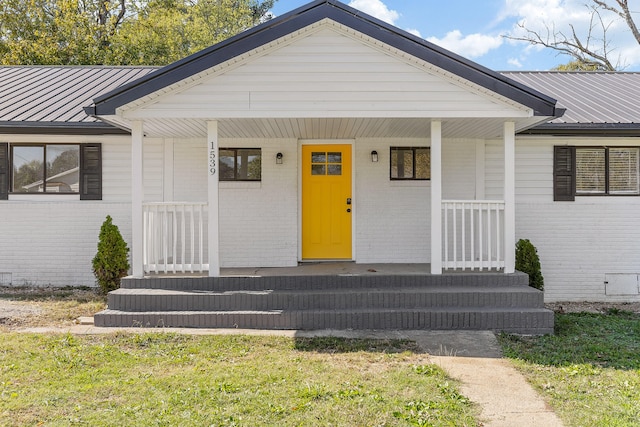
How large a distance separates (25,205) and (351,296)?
5.73 m

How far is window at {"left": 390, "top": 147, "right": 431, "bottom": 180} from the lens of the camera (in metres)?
7.93

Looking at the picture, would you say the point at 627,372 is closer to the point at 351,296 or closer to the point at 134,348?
the point at 351,296

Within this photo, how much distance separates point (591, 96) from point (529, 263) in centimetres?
400

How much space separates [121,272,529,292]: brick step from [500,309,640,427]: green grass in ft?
3.06

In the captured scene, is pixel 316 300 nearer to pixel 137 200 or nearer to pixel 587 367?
pixel 137 200

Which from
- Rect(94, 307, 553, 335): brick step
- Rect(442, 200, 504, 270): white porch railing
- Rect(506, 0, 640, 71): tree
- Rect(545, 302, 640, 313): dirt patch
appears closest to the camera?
Rect(94, 307, 553, 335): brick step

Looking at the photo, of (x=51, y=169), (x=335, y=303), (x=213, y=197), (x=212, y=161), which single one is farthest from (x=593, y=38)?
(x=51, y=169)

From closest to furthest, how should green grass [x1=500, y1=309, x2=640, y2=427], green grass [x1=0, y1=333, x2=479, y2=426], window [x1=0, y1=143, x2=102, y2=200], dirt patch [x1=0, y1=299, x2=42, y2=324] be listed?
green grass [x1=0, y1=333, x2=479, y2=426] < green grass [x1=500, y1=309, x2=640, y2=427] < dirt patch [x1=0, y1=299, x2=42, y2=324] < window [x1=0, y1=143, x2=102, y2=200]

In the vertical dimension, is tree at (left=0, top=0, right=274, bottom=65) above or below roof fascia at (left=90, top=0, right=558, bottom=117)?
above

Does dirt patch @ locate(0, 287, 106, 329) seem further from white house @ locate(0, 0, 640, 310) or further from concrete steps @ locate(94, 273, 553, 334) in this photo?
concrete steps @ locate(94, 273, 553, 334)

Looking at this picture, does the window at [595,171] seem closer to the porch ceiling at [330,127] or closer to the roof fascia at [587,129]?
the roof fascia at [587,129]

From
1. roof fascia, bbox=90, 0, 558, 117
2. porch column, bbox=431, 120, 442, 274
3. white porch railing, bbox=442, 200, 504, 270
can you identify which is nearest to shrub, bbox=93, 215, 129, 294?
roof fascia, bbox=90, 0, 558, 117

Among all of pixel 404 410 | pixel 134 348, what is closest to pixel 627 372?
pixel 404 410

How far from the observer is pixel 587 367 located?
170 inches
